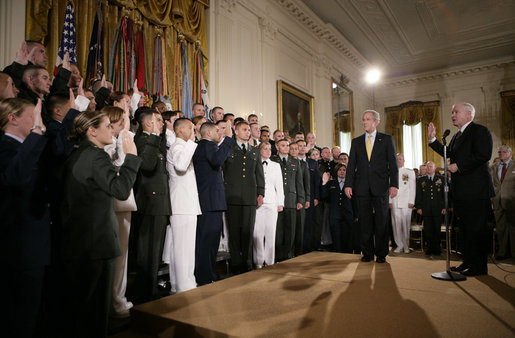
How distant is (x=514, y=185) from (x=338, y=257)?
370 cm

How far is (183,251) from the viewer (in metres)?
2.87

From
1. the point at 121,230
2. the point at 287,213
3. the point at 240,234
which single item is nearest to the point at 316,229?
the point at 287,213

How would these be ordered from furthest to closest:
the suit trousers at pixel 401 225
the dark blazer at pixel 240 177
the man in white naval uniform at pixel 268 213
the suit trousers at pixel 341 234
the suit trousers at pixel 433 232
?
the suit trousers at pixel 401 225, the suit trousers at pixel 433 232, the suit trousers at pixel 341 234, the man in white naval uniform at pixel 268 213, the dark blazer at pixel 240 177

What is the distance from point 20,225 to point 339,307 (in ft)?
6.03

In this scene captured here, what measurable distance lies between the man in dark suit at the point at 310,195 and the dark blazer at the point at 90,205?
3.74m

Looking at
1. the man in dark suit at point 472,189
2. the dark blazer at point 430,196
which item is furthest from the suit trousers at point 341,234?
the man in dark suit at point 472,189

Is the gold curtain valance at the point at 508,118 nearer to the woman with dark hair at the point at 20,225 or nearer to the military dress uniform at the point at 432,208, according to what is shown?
the military dress uniform at the point at 432,208

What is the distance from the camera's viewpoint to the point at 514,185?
5.47m

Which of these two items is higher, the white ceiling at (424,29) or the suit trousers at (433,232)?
the white ceiling at (424,29)

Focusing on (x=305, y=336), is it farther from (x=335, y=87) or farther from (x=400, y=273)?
(x=335, y=87)

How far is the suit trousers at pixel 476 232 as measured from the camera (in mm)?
2861

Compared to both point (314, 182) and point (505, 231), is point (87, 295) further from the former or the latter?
point (505, 231)

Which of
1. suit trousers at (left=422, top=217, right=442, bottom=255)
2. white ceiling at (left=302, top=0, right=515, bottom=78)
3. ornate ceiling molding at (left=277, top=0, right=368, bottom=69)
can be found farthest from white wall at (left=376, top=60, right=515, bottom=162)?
suit trousers at (left=422, top=217, right=442, bottom=255)

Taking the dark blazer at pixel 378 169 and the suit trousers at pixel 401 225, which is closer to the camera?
the dark blazer at pixel 378 169
